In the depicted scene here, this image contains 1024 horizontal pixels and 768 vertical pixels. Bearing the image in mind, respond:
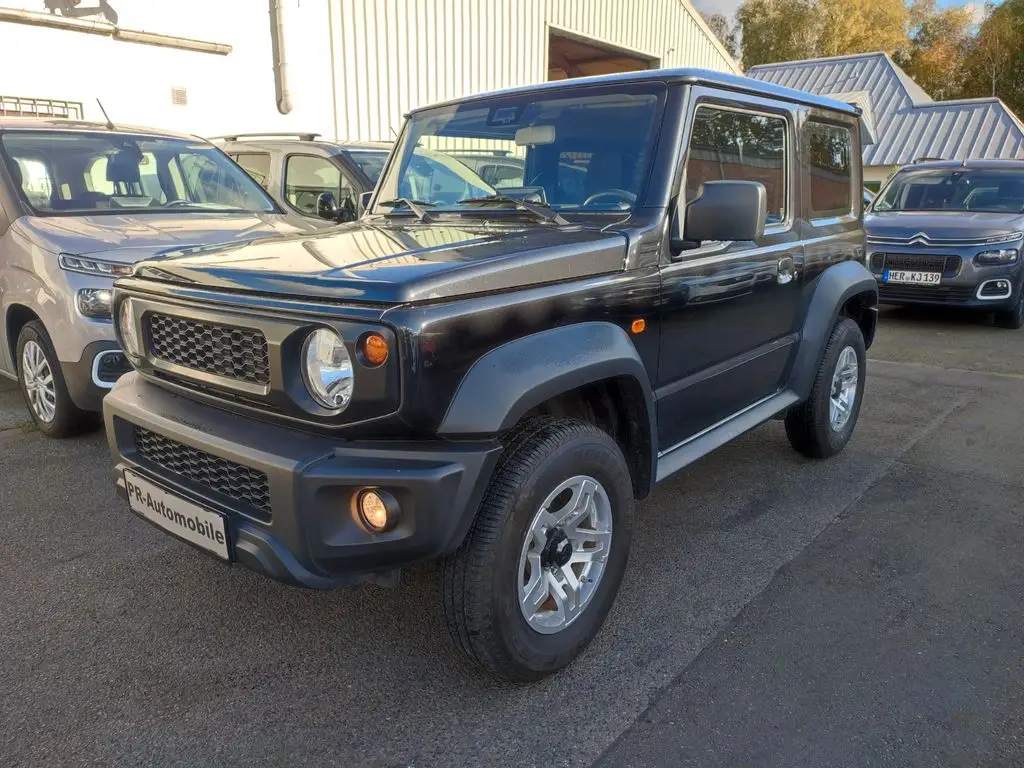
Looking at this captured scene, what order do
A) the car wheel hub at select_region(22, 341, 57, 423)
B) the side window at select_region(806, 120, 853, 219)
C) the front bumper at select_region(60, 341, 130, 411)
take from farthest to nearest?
the car wheel hub at select_region(22, 341, 57, 423)
the front bumper at select_region(60, 341, 130, 411)
the side window at select_region(806, 120, 853, 219)

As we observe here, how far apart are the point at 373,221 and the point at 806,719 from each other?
8.13 ft

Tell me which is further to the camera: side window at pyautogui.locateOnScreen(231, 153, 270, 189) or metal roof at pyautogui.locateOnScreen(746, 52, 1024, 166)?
metal roof at pyautogui.locateOnScreen(746, 52, 1024, 166)

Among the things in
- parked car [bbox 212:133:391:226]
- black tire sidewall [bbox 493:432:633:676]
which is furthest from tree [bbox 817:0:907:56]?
black tire sidewall [bbox 493:432:633:676]

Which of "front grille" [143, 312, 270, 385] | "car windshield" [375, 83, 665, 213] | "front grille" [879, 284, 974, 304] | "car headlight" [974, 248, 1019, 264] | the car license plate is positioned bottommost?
"front grille" [879, 284, 974, 304]

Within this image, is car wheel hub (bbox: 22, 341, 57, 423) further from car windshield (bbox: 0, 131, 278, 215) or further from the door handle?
the door handle

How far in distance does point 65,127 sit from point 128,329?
325 cm


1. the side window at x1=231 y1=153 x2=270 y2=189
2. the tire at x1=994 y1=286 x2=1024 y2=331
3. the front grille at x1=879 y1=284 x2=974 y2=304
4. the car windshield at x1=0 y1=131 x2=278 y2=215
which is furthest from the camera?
the tire at x1=994 y1=286 x2=1024 y2=331

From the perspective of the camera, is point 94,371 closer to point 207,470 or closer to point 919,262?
point 207,470

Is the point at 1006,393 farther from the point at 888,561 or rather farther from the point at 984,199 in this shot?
the point at 984,199

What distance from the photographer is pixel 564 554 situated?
2.57 m

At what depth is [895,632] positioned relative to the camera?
2.84 metres

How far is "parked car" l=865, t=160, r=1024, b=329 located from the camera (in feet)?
27.5

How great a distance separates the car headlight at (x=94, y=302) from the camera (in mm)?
4172

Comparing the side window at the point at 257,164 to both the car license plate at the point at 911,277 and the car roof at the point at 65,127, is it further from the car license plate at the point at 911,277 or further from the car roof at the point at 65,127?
the car license plate at the point at 911,277
